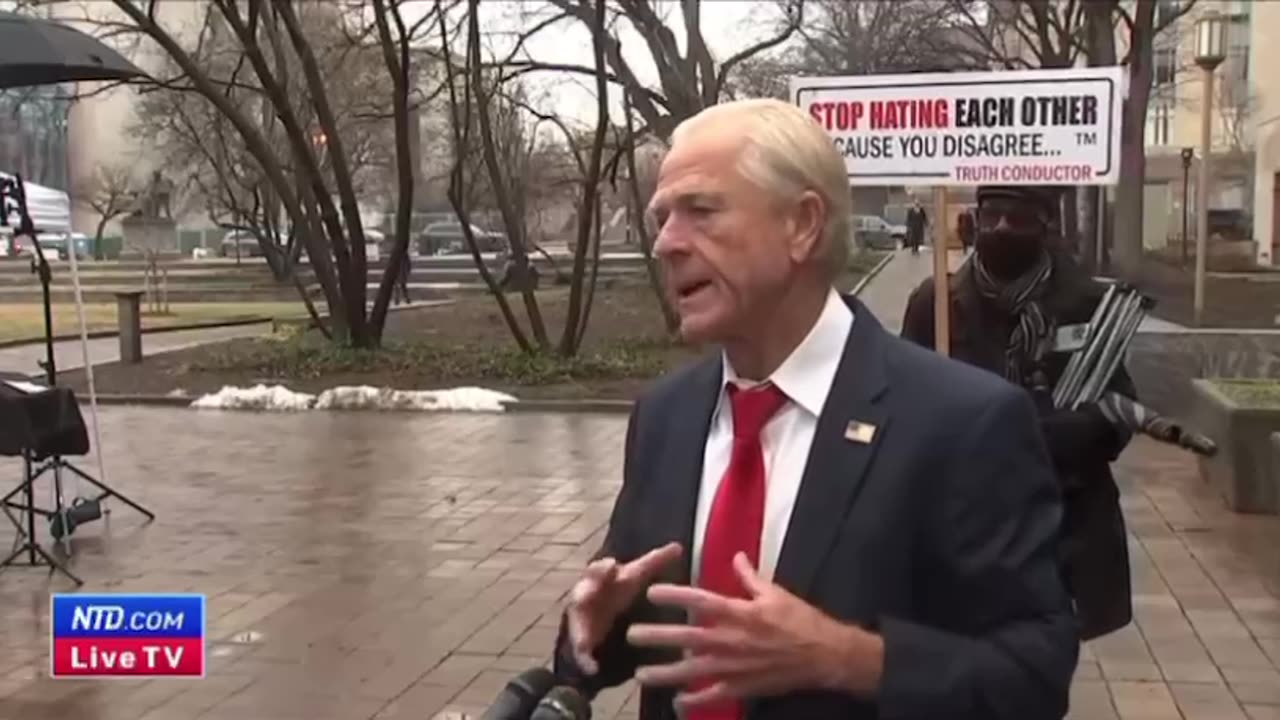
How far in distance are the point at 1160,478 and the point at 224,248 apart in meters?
58.1

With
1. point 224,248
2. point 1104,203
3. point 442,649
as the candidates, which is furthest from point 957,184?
point 224,248

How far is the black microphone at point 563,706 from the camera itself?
174 cm

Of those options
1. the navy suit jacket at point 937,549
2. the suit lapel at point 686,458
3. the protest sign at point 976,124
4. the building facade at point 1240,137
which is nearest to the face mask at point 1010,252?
the protest sign at point 976,124

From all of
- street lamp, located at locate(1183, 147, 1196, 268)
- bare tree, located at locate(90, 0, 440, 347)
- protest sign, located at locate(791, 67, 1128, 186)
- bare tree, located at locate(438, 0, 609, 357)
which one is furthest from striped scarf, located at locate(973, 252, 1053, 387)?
street lamp, located at locate(1183, 147, 1196, 268)

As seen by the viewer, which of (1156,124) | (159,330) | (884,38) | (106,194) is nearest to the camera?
(1156,124)

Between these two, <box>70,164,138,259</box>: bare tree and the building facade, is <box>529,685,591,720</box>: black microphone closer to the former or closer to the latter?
the building facade

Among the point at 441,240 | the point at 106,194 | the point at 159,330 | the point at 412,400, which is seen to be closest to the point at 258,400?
the point at 412,400

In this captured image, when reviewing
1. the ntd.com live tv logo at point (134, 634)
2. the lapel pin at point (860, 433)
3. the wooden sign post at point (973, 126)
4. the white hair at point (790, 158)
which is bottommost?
the ntd.com live tv logo at point (134, 634)

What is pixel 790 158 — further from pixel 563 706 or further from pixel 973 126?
pixel 973 126

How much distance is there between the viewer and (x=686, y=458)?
1871 millimetres

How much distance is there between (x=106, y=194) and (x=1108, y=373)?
61.6 meters

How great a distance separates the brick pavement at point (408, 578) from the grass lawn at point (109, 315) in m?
13.9

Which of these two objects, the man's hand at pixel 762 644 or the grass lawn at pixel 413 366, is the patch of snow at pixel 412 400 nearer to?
the grass lawn at pixel 413 366

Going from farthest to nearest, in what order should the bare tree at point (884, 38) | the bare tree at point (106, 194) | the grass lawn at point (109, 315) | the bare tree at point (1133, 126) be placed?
the bare tree at point (106, 194) → the grass lawn at point (109, 315) → the bare tree at point (884, 38) → the bare tree at point (1133, 126)
